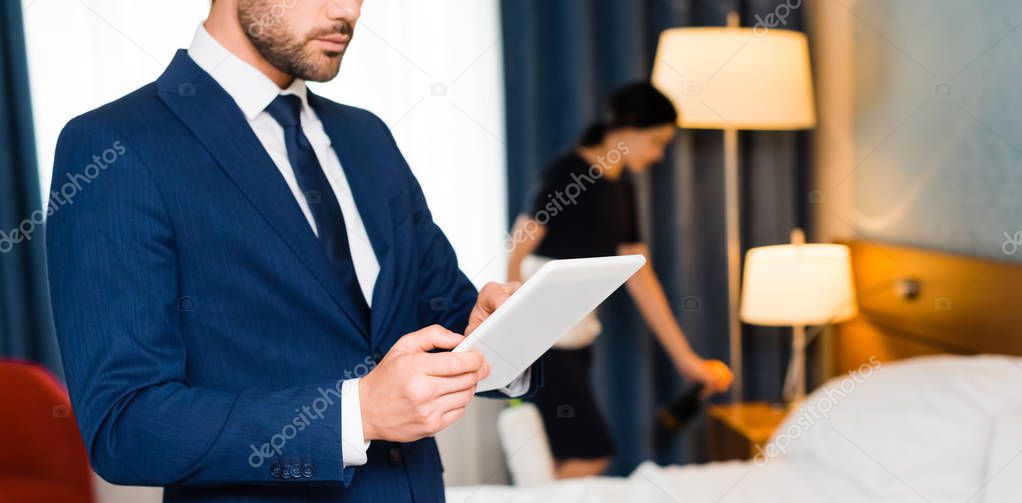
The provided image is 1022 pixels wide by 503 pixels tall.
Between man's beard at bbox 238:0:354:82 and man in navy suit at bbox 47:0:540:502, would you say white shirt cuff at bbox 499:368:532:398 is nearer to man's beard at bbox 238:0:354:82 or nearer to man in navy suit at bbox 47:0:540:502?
man in navy suit at bbox 47:0:540:502

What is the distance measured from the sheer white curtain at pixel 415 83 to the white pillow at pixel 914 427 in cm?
122

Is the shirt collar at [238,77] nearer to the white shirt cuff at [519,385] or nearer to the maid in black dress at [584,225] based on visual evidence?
the white shirt cuff at [519,385]

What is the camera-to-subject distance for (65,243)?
2.82 feet

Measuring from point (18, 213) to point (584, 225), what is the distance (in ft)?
5.28

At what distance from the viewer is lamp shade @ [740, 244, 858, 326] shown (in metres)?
2.31

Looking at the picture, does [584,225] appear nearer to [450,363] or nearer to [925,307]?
[925,307]

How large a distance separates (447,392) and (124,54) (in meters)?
2.14

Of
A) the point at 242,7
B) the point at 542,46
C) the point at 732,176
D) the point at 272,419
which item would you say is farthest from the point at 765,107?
the point at 272,419

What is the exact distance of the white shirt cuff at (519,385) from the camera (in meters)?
1.09

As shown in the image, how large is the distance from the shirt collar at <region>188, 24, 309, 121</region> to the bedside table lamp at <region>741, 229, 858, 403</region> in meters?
1.61

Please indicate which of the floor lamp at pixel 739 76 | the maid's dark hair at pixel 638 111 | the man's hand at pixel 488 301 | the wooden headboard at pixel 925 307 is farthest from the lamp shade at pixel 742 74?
the man's hand at pixel 488 301

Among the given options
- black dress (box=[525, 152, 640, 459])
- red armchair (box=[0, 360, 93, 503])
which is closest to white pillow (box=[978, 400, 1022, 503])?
black dress (box=[525, 152, 640, 459])

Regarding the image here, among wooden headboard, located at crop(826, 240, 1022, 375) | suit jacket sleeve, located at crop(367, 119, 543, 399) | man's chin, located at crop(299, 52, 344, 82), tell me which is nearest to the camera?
man's chin, located at crop(299, 52, 344, 82)

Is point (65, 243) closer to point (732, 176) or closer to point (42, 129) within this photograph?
point (42, 129)
